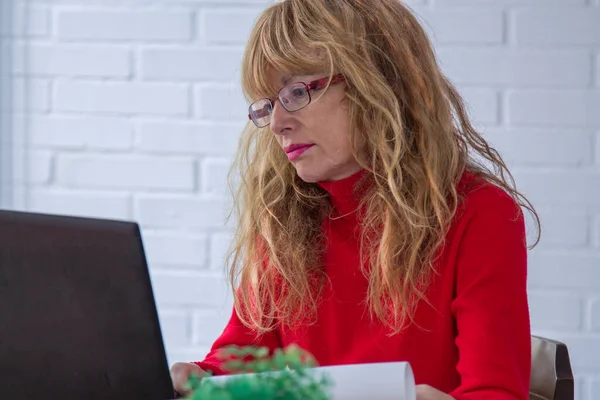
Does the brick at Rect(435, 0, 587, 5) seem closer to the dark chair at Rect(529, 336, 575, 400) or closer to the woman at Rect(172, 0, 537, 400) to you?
the woman at Rect(172, 0, 537, 400)

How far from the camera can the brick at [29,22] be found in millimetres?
2102

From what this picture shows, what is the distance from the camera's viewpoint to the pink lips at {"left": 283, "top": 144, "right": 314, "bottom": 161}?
4.27 ft

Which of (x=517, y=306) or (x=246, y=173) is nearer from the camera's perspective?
(x=517, y=306)

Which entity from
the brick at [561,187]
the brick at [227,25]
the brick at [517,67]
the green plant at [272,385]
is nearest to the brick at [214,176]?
the brick at [227,25]

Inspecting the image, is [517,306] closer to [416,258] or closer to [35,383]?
[416,258]

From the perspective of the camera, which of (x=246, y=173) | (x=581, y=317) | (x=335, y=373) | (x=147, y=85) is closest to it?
(x=335, y=373)

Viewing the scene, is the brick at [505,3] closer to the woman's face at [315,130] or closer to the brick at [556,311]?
the brick at [556,311]

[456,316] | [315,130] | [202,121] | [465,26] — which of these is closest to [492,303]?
[456,316]

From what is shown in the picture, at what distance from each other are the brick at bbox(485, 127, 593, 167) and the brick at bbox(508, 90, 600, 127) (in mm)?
19

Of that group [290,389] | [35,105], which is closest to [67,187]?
[35,105]

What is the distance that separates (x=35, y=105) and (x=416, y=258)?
1.18 meters

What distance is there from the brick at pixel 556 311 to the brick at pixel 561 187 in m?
0.19

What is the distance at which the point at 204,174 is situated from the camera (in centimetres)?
205

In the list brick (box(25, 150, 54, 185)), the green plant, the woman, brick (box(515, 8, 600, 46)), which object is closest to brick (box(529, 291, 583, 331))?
brick (box(515, 8, 600, 46))
